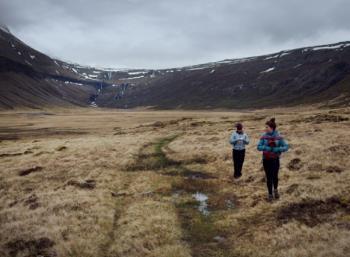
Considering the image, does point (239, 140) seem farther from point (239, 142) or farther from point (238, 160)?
point (238, 160)

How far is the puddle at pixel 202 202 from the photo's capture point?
17263 mm

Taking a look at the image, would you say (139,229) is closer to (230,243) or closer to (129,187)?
(230,243)

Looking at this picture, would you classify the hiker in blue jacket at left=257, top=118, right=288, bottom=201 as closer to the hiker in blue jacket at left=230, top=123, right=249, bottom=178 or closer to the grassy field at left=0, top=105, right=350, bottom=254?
the grassy field at left=0, top=105, right=350, bottom=254

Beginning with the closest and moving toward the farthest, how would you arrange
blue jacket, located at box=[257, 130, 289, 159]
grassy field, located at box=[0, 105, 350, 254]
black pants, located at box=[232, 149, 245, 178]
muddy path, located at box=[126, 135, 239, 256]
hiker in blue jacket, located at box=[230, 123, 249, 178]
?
grassy field, located at box=[0, 105, 350, 254]
muddy path, located at box=[126, 135, 239, 256]
blue jacket, located at box=[257, 130, 289, 159]
hiker in blue jacket, located at box=[230, 123, 249, 178]
black pants, located at box=[232, 149, 245, 178]

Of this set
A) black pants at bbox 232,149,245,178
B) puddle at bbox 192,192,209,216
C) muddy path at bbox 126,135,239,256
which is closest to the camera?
muddy path at bbox 126,135,239,256

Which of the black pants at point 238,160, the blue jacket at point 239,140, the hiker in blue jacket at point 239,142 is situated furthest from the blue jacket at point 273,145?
the black pants at point 238,160

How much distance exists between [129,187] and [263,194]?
766 cm

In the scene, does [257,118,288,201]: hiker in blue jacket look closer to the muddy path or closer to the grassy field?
the grassy field

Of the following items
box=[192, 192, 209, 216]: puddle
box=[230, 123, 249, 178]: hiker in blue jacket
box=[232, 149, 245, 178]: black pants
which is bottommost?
box=[192, 192, 209, 216]: puddle

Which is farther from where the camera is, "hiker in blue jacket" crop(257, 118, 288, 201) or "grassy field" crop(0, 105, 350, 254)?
"hiker in blue jacket" crop(257, 118, 288, 201)

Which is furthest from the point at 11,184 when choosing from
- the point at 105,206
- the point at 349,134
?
the point at 349,134

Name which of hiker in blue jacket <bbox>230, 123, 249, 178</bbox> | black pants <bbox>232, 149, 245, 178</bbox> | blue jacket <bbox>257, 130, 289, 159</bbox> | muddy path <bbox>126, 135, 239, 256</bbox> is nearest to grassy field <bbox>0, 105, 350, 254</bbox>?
muddy path <bbox>126, 135, 239, 256</bbox>

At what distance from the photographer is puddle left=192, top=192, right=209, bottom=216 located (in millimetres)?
17263

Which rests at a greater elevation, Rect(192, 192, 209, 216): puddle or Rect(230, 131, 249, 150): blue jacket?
Rect(230, 131, 249, 150): blue jacket
